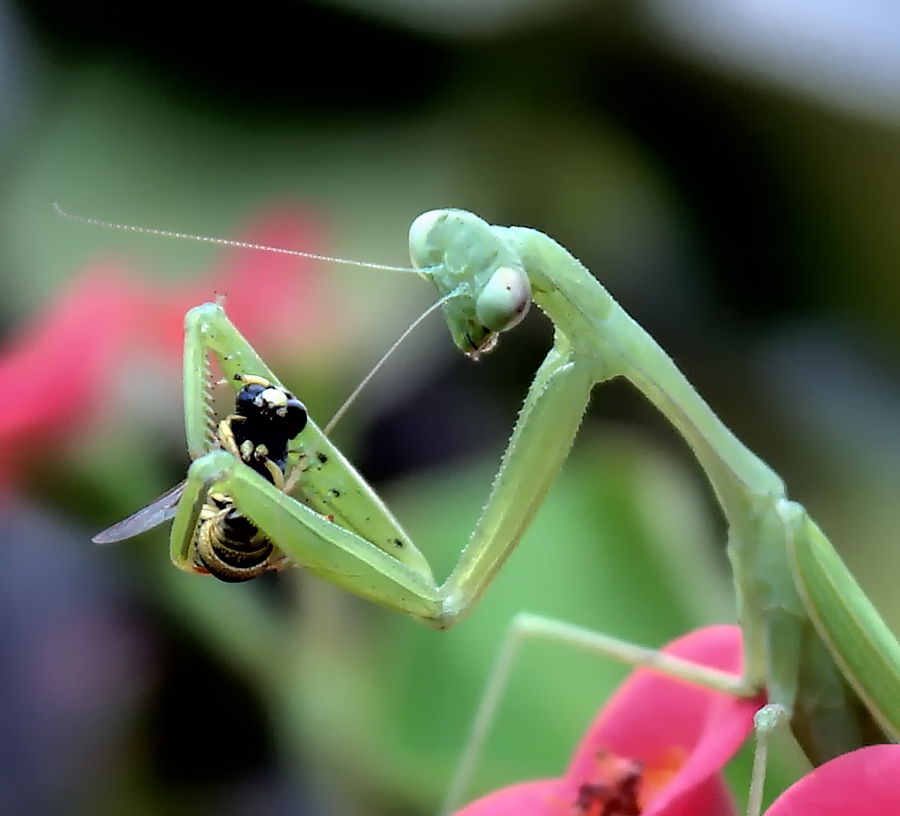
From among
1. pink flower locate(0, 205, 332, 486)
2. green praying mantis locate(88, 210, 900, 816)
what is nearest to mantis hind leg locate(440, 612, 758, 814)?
green praying mantis locate(88, 210, 900, 816)

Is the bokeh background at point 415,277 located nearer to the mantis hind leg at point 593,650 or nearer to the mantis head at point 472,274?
the mantis hind leg at point 593,650

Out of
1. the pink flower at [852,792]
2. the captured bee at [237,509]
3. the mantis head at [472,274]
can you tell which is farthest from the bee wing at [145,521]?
the pink flower at [852,792]

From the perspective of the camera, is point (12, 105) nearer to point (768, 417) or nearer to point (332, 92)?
point (332, 92)

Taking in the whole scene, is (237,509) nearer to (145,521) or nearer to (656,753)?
(145,521)

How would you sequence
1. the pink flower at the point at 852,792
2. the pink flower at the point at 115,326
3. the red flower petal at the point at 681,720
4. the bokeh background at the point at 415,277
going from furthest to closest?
the bokeh background at the point at 415,277 < the pink flower at the point at 115,326 < the red flower petal at the point at 681,720 < the pink flower at the point at 852,792

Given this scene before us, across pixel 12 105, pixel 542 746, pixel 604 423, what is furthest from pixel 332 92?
pixel 542 746

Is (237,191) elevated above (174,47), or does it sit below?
below

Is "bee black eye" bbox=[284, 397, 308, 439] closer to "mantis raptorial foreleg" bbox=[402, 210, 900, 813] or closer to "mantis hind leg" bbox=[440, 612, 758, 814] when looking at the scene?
"mantis raptorial foreleg" bbox=[402, 210, 900, 813]

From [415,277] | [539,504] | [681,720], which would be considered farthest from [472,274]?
[415,277]
